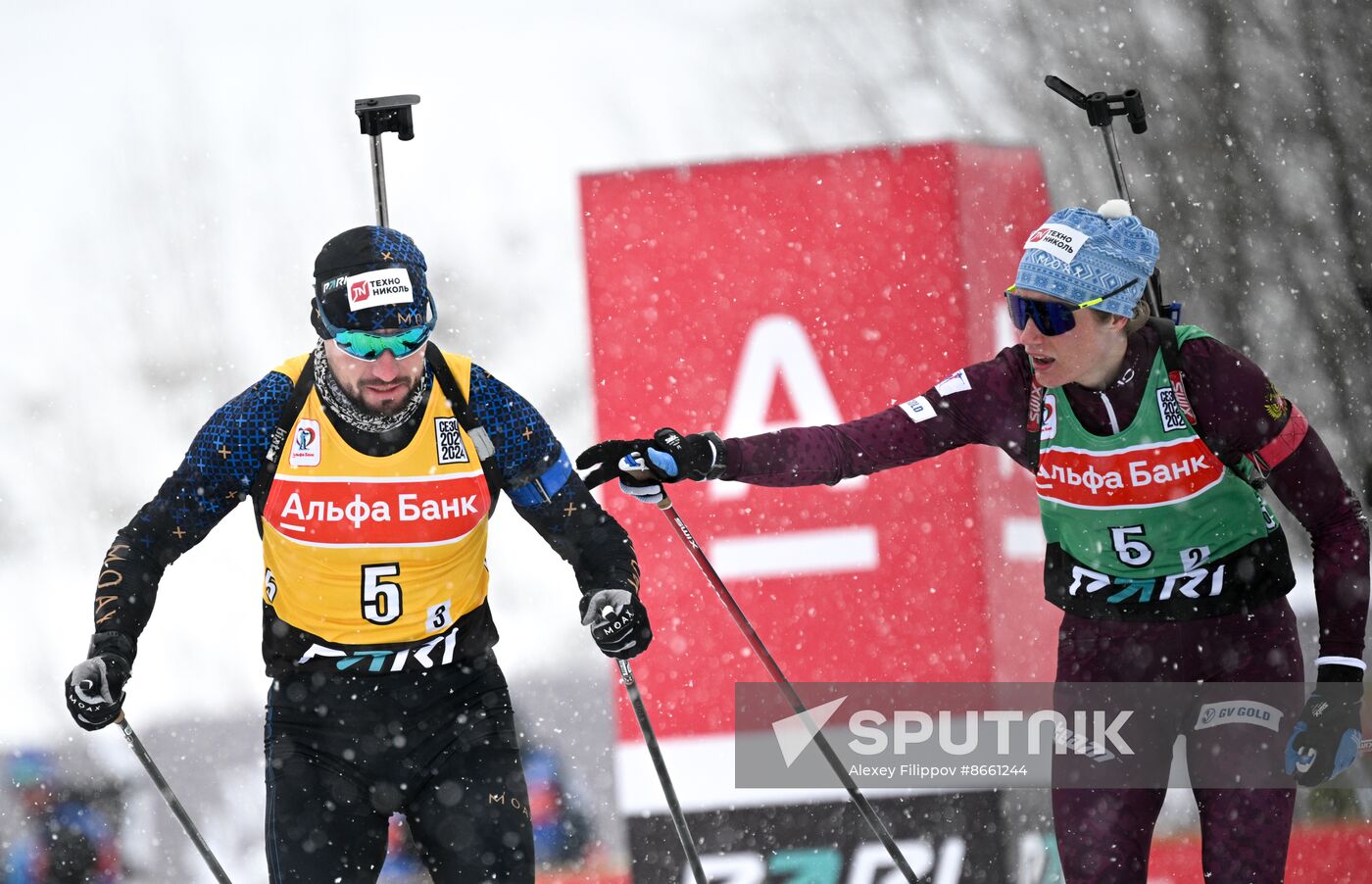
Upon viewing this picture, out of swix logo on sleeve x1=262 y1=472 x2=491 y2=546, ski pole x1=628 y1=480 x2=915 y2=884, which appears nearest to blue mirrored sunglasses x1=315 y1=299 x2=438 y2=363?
swix logo on sleeve x1=262 y1=472 x2=491 y2=546

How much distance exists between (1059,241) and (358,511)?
189 centimetres

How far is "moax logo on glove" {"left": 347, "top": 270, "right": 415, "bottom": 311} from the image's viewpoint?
365 centimetres

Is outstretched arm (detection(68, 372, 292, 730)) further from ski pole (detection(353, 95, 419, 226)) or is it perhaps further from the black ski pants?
ski pole (detection(353, 95, 419, 226))

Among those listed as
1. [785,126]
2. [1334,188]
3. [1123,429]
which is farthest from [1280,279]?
[1123,429]

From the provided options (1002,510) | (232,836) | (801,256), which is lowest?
(232,836)

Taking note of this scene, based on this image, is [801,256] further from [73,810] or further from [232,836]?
[73,810]

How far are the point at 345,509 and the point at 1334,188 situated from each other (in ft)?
40.7

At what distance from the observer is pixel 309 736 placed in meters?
3.72

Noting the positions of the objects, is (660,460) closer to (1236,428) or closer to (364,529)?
(364,529)

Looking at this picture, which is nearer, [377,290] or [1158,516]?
[377,290]

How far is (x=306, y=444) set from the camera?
377 centimetres

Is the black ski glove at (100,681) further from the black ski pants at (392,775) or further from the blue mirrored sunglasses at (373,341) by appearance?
the blue mirrored sunglasses at (373,341)

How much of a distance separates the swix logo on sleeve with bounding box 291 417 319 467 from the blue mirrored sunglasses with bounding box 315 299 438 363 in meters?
0.22

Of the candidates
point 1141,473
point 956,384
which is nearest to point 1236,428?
point 1141,473
